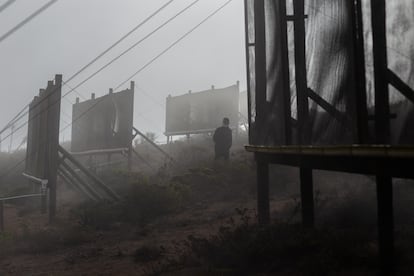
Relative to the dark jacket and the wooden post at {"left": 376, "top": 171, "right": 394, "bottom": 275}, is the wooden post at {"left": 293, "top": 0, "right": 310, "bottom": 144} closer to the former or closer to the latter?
the wooden post at {"left": 376, "top": 171, "right": 394, "bottom": 275}

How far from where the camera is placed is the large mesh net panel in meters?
3.32

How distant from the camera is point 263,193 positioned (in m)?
7.46

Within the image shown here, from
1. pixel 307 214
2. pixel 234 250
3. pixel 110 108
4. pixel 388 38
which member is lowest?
pixel 234 250

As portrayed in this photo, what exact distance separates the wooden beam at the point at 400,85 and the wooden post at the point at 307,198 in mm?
2599

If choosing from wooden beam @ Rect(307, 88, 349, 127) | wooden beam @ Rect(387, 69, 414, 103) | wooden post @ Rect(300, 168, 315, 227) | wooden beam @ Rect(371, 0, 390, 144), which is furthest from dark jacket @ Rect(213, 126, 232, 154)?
wooden beam @ Rect(387, 69, 414, 103)

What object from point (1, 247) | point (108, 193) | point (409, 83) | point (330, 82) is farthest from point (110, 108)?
point (409, 83)

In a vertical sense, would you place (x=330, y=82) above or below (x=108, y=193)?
above

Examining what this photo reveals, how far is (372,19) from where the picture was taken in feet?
11.9

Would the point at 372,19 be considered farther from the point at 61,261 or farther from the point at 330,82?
the point at 61,261

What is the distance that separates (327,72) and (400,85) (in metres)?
1.42

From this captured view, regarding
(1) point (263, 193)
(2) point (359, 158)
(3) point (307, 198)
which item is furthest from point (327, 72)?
(1) point (263, 193)

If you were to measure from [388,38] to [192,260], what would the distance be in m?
3.62

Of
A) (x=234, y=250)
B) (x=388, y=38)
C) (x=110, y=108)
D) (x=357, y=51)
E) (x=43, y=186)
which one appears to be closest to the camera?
(x=388, y=38)

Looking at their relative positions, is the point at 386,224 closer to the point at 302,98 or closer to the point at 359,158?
the point at 359,158
